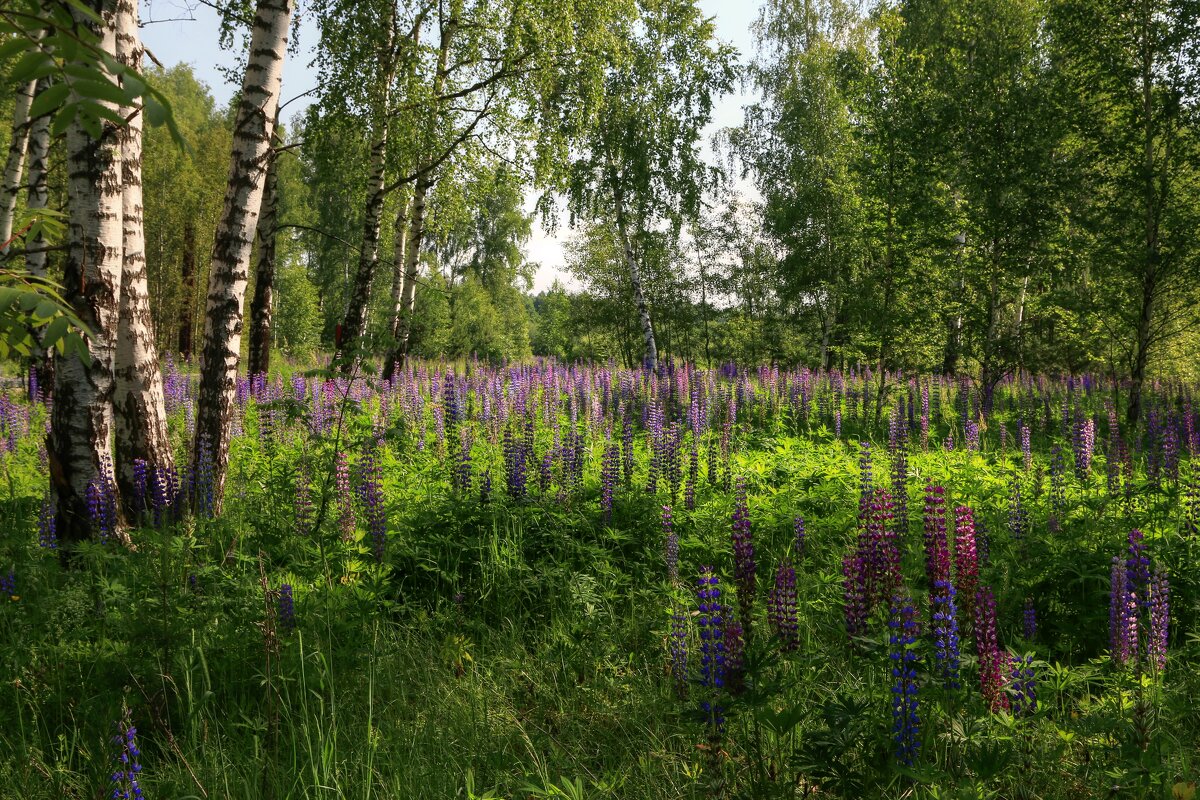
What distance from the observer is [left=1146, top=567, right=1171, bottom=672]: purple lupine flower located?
287 cm

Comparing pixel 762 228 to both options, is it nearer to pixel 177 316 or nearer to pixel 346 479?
pixel 346 479

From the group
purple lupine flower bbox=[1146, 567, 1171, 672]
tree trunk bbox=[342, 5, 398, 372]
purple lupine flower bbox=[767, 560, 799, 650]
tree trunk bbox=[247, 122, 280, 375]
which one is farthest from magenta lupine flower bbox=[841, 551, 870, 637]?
tree trunk bbox=[247, 122, 280, 375]

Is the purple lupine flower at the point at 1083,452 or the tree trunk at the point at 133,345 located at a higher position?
the tree trunk at the point at 133,345

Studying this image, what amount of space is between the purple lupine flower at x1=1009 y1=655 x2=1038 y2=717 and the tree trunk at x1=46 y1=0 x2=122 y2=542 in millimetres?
4947

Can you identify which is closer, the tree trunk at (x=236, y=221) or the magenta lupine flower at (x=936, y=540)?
Result: the magenta lupine flower at (x=936, y=540)

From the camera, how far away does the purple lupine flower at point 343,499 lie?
14.0ft

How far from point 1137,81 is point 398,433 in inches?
531

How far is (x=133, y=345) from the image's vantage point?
183 inches

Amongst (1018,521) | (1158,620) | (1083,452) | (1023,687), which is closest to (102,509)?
(1023,687)

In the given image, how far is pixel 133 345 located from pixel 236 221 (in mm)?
1146

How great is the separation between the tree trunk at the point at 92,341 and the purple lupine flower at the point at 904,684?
4507 millimetres

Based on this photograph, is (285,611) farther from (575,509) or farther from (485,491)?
(575,509)

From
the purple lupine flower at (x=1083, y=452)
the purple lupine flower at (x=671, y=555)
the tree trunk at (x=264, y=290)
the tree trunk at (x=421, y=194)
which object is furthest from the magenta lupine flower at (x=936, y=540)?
the tree trunk at (x=264, y=290)

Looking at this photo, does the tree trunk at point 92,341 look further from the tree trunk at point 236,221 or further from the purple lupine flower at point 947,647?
the purple lupine flower at point 947,647
